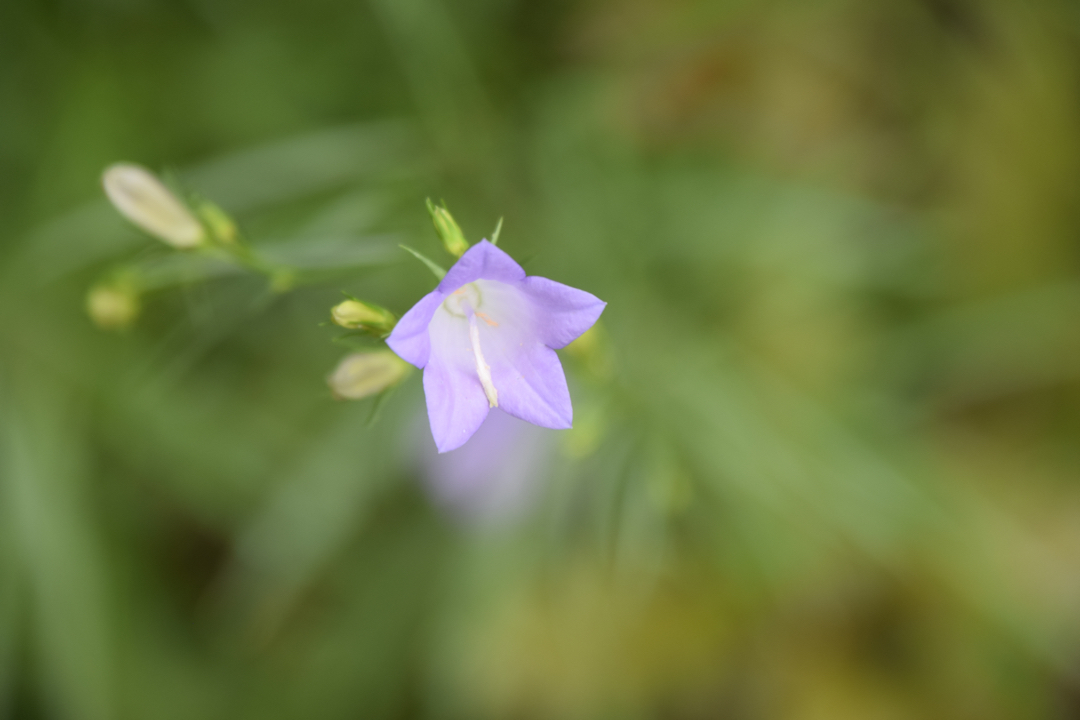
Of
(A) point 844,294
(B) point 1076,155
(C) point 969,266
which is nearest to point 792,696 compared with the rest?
(A) point 844,294

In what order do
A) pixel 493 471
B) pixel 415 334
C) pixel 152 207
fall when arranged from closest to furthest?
pixel 415 334 → pixel 152 207 → pixel 493 471

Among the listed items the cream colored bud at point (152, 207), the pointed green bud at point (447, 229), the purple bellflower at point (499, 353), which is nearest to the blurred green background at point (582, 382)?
the cream colored bud at point (152, 207)

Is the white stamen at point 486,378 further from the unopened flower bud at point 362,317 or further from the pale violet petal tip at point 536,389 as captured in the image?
the unopened flower bud at point 362,317

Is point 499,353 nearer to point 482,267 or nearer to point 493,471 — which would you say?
point 482,267

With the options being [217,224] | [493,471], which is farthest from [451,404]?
[493,471]

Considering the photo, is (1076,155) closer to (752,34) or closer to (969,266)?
(969,266)

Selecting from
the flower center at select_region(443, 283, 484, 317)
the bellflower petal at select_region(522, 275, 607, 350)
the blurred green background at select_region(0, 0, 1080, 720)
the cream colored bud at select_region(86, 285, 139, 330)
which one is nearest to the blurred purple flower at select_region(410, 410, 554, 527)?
the blurred green background at select_region(0, 0, 1080, 720)
